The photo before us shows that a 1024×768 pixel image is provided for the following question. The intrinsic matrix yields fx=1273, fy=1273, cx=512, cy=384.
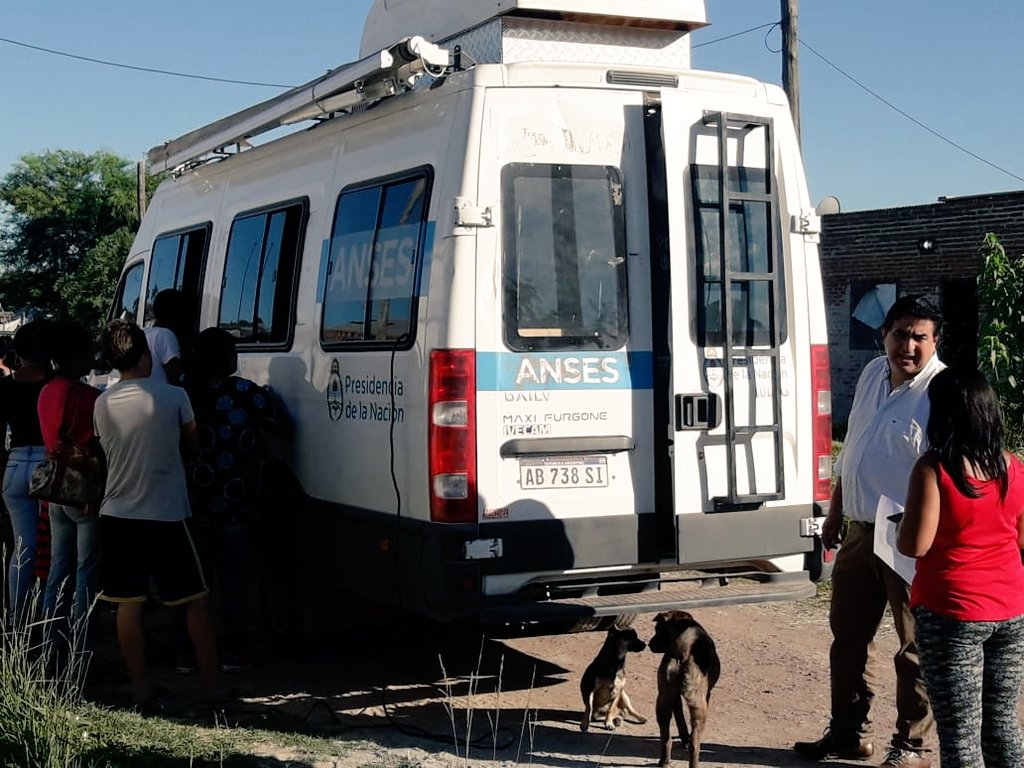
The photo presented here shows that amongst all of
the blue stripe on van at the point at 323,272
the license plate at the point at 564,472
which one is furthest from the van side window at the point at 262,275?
the license plate at the point at 564,472

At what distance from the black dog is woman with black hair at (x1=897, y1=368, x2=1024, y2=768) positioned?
1.87m

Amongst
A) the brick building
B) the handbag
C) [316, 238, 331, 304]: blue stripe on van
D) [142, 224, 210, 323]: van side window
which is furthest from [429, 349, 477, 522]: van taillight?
the brick building

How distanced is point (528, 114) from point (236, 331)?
2932 millimetres

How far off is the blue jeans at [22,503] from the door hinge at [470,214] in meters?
3.15

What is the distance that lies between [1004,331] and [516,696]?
9.59m

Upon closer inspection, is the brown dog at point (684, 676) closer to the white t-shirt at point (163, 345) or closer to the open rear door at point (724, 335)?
the open rear door at point (724, 335)

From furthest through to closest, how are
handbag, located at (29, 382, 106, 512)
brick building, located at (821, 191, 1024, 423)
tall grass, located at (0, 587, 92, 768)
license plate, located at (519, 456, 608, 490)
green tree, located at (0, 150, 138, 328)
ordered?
green tree, located at (0, 150, 138, 328)
brick building, located at (821, 191, 1024, 423)
handbag, located at (29, 382, 106, 512)
license plate, located at (519, 456, 608, 490)
tall grass, located at (0, 587, 92, 768)

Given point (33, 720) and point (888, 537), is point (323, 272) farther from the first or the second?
point (888, 537)

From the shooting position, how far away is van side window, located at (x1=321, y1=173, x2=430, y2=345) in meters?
5.89

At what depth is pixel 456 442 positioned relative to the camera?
5.53 meters

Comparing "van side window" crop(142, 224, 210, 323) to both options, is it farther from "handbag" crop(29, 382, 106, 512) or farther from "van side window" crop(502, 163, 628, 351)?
"van side window" crop(502, 163, 628, 351)

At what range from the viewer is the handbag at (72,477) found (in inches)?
257

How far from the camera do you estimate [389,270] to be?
608cm

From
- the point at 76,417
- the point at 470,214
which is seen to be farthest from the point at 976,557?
the point at 76,417
